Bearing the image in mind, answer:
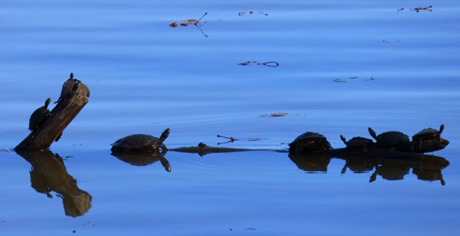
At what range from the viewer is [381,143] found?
7.72 meters

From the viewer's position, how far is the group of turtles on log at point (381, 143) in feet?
24.8

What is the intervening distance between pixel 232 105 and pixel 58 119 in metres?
1.82

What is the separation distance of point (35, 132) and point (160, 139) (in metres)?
0.86

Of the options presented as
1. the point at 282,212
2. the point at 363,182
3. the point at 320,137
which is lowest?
the point at 282,212

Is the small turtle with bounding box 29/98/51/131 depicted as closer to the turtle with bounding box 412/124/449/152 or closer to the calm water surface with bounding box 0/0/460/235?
the calm water surface with bounding box 0/0/460/235

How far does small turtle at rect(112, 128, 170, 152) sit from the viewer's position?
25.6ft

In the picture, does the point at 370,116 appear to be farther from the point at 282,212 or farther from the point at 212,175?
the point at 282,212

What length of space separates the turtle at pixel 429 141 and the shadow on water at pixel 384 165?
0.08 metres

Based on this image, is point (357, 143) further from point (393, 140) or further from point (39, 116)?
point (39, 116)

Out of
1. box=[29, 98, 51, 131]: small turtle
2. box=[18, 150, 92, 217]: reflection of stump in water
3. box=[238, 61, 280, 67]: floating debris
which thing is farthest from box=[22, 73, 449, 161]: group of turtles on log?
box=[238, 61, 280, 67]: floating debris

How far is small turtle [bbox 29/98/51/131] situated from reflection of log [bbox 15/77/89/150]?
0.02 meters

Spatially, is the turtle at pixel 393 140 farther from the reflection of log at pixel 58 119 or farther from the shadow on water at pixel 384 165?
the reflection of log at pixel 58 119

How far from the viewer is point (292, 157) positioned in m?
7.76

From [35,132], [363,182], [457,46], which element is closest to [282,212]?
[363,182]
